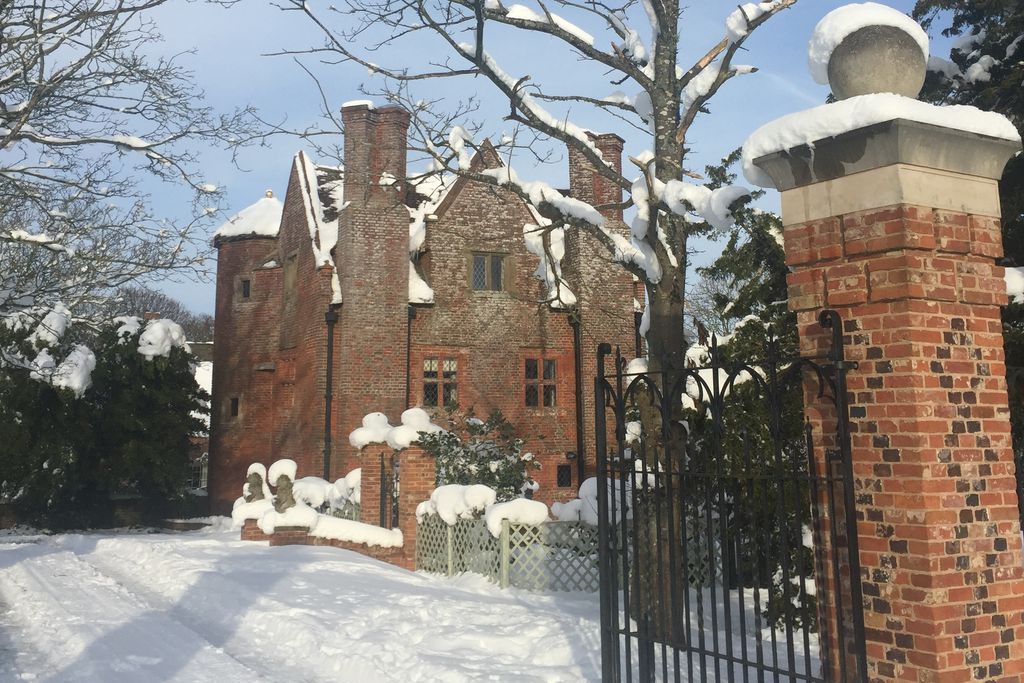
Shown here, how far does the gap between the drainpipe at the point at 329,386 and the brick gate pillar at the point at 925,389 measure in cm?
1836

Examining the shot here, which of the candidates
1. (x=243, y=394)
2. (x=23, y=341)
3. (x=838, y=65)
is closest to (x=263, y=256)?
(x=243, y=394)

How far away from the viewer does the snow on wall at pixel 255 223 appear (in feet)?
91.6

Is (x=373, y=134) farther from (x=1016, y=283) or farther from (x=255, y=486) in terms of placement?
(x=1016, y=283)

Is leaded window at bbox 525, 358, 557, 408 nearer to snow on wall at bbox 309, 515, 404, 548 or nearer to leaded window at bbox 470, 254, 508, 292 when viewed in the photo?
leaded window at bbox 470, 254, 508, 292

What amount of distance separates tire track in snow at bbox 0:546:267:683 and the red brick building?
907 cm

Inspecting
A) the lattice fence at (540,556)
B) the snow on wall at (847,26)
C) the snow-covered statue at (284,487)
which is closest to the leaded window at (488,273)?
the snow-covered statue at (284,487)

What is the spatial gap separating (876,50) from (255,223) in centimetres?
2640

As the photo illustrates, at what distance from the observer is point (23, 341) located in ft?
84.4

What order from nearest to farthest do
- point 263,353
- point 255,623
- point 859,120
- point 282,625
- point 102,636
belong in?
point 859,120, point 102,636, point 282,625, point 255,623, point 263,353

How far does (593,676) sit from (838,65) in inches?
197

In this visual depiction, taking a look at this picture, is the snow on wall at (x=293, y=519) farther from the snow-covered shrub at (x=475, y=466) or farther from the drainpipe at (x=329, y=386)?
the drainpipe at (x=329, y=386)

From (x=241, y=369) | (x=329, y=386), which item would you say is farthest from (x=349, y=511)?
(x=241, y=369)

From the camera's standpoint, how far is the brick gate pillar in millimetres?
3664

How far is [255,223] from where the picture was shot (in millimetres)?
28297
